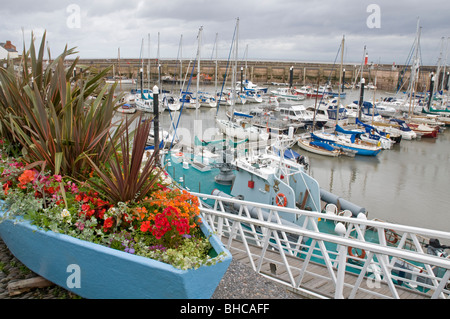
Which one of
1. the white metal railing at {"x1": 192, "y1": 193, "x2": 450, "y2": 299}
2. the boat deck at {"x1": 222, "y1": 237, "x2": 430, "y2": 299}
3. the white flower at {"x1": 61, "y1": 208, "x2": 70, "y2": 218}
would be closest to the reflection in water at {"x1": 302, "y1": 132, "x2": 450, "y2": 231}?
the boat deck at {"x1": 222, "y1": 237, "x2": 430, "y2": 299}

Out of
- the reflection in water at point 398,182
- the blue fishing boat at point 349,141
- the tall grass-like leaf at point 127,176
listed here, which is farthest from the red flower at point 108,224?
the blue fishing boat at point 349,141

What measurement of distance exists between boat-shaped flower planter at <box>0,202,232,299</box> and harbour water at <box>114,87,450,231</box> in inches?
576

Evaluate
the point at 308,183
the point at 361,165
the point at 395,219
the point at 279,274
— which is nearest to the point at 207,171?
the point at 308,183

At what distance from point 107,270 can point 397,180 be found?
2227 centimetres

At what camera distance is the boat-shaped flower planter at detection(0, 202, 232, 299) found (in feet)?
10.3

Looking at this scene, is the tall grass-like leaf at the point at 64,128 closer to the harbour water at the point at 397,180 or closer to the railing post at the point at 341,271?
the railing post at the point at 341,271

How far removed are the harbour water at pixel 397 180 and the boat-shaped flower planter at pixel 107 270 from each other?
14.6 m

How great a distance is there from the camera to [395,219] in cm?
1582

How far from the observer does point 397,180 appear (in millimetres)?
22094

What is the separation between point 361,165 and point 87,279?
2427 cm

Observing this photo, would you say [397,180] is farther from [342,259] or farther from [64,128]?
[64,128]

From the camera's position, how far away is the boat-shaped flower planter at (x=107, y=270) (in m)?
3.15

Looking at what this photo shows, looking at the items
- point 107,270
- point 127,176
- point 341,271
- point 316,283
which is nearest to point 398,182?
point 316,283
